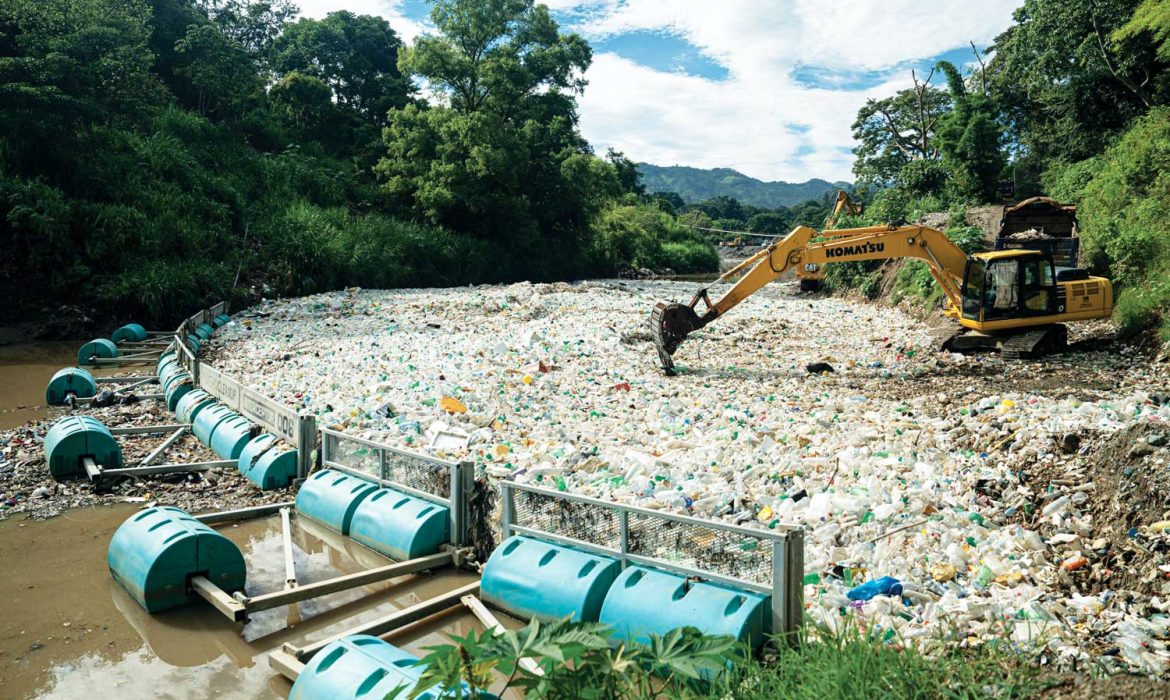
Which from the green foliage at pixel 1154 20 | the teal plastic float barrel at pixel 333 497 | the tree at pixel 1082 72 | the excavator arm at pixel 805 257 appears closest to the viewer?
the teal plastic float barrel at pixel 333 497

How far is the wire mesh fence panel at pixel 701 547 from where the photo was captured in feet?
11.4

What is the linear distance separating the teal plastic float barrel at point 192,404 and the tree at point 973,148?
63.7 ft

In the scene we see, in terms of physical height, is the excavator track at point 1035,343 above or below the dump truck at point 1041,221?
below

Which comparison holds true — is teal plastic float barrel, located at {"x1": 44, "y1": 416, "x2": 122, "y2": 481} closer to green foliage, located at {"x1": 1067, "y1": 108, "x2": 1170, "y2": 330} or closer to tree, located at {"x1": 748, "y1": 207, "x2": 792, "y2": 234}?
green foliage, located at {"x1": 1067, "y1": 108, "x2": 1170, "y2": 330}

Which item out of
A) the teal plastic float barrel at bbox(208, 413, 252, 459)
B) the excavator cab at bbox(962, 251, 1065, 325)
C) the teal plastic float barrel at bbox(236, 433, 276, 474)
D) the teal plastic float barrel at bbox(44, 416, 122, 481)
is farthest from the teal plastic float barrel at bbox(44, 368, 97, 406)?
the excavator cab at bbox(962, 251, 1065, 325)

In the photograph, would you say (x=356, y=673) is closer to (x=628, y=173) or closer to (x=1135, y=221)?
(x=1135, y=221)

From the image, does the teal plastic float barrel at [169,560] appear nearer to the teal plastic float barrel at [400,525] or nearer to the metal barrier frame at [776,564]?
the teal plastic float barrel at [400,525]

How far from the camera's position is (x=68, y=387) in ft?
31.9

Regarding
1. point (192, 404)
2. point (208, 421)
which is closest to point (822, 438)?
point (208, 421)

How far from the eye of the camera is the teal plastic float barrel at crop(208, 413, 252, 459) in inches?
277

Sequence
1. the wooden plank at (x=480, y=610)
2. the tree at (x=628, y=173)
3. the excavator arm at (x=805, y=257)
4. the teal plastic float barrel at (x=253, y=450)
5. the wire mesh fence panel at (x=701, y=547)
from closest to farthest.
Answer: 1. the wire mesh fence panel at (x=701, y=547)
2. the wooden plank at (x=480, y=610)
3. the teal plastic float barrel at (x=253, y=450)
4. the excavator arm at (x=805, y=257)
5. the tree at (x=628, y=173)

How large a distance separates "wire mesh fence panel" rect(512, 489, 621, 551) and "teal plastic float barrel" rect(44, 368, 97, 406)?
8.12 metres

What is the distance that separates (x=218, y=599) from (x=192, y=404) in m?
5.04

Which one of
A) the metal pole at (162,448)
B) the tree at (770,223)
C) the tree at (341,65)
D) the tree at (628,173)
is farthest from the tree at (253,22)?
the tree at (770,223)
